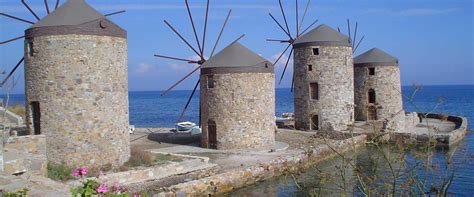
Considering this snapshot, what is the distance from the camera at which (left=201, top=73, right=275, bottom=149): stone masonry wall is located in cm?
1820

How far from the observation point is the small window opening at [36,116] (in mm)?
13625

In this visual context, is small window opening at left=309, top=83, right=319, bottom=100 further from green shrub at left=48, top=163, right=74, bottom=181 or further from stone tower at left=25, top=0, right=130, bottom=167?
green shrub at left=48, top=163, right=74, bottom=181

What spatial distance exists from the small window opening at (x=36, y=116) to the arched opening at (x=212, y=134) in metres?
6.93

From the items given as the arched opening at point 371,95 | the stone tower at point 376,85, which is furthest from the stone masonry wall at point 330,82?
the arched opening at point 371,95

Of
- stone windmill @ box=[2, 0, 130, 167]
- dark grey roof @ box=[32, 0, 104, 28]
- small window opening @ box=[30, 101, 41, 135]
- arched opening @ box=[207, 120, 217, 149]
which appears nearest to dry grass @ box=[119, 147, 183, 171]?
stone windmill @ box=[2, 0, 130, 167]

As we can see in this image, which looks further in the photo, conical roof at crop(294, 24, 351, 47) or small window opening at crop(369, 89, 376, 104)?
small window opening at crop(369, 89, 376, 104)

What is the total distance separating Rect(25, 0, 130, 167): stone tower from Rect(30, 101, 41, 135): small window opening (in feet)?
0.09

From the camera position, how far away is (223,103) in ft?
60.0

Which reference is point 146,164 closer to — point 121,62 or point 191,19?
point 121,62

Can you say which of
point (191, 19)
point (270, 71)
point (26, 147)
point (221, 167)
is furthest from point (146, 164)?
point (191, 19)

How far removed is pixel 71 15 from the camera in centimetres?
1359

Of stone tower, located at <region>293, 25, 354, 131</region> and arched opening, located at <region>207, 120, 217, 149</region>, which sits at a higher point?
stone tower, located at <region>293, 25, 354, 131</region>

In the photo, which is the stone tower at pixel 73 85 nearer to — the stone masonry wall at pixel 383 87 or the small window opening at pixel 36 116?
the small window opening at pixel 36 116

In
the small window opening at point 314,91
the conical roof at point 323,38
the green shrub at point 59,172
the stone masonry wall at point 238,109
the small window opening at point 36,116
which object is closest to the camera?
the green shrub at point 59,172
